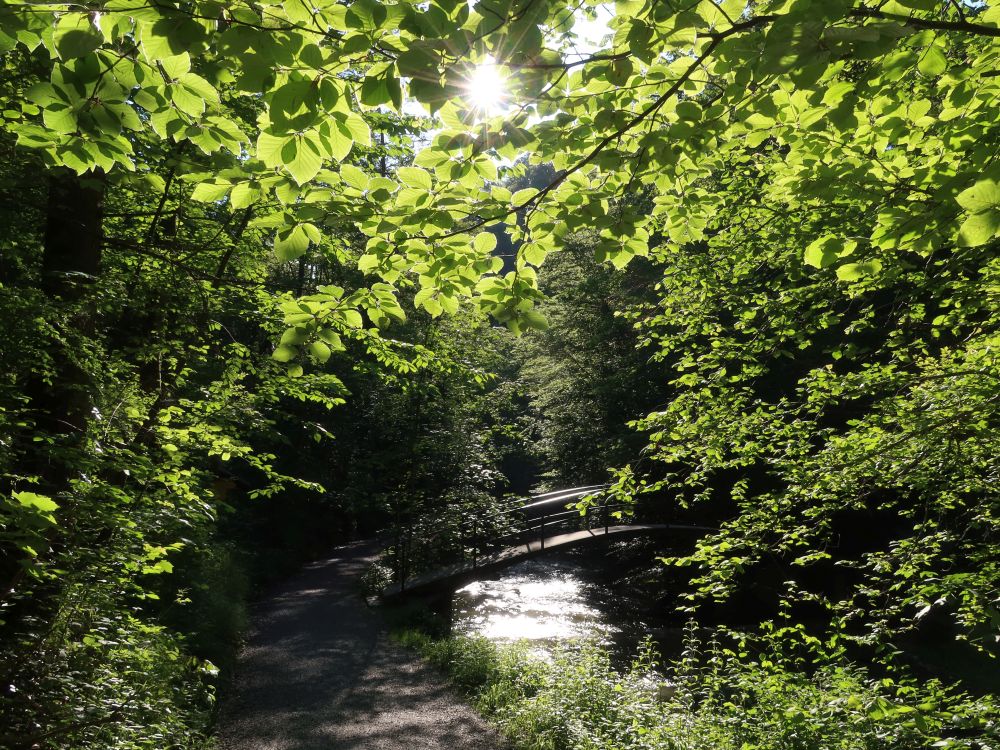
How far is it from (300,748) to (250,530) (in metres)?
12.5

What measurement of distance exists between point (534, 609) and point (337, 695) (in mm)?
7503

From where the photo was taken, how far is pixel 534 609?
14445 mm

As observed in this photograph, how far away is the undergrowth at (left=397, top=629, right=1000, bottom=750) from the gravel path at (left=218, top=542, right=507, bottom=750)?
0.51 meters

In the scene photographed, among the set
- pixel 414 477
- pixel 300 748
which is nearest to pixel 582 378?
pixel 414 477

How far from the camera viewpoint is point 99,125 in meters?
1.60

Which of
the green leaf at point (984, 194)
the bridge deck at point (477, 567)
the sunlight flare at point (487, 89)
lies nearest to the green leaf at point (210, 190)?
the sunlight flare at point (487, 89)

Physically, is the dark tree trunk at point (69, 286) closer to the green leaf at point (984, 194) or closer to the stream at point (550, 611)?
the green leaf at point (984, 194)

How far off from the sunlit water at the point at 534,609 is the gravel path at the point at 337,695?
2.59 m

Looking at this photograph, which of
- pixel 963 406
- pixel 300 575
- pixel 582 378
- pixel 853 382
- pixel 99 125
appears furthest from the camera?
pixel 582 378

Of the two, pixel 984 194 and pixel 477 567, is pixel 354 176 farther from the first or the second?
pixel 477 567

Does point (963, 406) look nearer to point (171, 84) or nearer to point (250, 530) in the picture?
point (171, 84)

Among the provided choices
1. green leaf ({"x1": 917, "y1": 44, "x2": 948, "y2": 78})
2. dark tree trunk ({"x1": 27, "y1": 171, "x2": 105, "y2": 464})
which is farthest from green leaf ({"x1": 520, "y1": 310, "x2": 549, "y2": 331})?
dark tree trunk ({"x1": 27, "y1": 171, "x2": 105, "y2": 464})

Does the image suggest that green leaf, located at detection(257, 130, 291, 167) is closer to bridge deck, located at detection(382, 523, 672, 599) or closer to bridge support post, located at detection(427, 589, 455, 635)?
bridge support post, located at detection(427, 589, 455, 635)

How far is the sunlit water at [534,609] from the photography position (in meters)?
12.2
